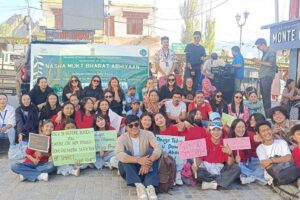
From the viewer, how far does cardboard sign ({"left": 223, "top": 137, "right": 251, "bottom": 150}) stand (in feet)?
18.8

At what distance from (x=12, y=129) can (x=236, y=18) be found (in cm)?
2064

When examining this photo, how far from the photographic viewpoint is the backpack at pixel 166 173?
5.38 meters

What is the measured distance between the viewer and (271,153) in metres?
5.52

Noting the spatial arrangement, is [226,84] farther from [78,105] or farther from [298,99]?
[78,105]

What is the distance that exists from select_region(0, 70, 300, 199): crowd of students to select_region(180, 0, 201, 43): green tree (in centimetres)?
3199

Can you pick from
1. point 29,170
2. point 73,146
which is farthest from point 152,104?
point 29,170

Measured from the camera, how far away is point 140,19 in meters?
39.2

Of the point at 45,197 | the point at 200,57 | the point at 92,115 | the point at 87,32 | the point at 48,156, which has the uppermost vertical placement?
the point at 87,32

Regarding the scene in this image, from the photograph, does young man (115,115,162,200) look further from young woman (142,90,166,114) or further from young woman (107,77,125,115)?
young woman (107,77,125,115)

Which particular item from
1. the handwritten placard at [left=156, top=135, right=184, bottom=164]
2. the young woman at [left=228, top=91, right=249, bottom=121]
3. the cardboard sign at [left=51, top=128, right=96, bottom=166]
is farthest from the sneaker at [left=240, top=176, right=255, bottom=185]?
the cardboard sign at [left=51, top=128, right=96, bottom=166]

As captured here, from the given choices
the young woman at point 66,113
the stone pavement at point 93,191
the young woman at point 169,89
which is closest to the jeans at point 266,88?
the young woman at point 169,89

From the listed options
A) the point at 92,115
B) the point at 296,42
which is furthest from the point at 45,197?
the point at 296,42

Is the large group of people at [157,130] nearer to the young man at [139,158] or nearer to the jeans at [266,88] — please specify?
the young man at [139,158]

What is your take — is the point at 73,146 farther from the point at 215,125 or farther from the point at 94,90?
the point at 94,90
